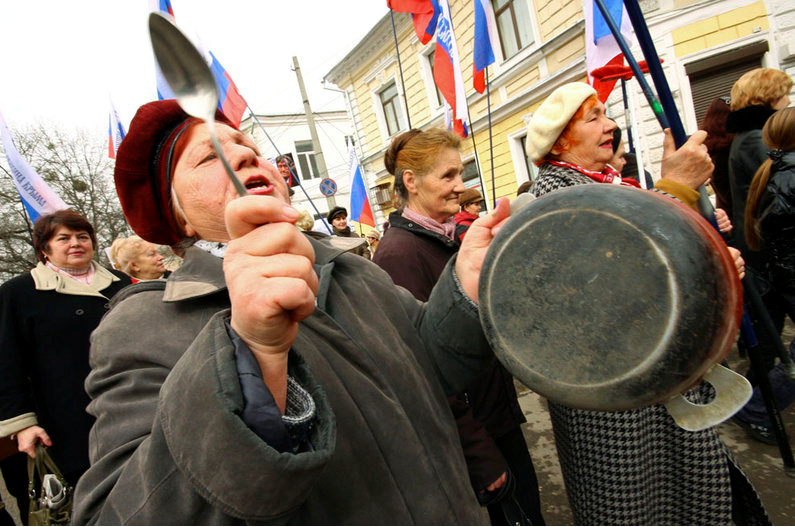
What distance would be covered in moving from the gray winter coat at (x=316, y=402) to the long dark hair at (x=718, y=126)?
138 inches

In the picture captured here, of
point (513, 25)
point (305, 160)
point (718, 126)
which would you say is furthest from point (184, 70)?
point (305, 160)

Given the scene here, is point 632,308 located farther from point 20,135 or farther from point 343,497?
point 20,135

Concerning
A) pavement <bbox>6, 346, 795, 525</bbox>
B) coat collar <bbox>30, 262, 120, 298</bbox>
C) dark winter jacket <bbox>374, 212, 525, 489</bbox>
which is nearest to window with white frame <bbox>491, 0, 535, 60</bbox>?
pavement <bbox>6, 346, 795, 525</bbox>

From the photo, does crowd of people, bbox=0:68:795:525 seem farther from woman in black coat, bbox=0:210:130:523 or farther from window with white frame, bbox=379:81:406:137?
window with white frame, bbox=379:81:406:137

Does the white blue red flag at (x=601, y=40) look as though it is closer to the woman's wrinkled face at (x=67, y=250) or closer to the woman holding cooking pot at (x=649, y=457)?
the woman holding cooking pot at (x=649, y=457)

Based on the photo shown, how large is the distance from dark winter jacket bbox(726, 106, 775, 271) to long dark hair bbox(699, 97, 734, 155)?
428 millimetres

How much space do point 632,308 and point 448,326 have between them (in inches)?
19.2

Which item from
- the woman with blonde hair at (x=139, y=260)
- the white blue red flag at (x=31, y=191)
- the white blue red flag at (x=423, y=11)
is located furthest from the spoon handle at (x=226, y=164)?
the white blue red flag at (x=423, y=11)

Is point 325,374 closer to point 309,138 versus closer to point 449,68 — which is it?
point 449,68

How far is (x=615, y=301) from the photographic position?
2.11 feet

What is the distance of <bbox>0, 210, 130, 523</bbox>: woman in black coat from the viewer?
2.32 m

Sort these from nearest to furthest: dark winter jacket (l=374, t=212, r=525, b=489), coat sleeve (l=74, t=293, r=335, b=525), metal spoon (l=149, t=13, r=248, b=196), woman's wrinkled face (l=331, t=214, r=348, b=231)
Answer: coat sleeve (l=74, t=293, r=335, b=525) < metal spoon (l=149, t=13, r=248, b=196) < dark winter jacket (l=374, t=212, r=525, b=489) < woman's wrinkled face (l=331, t=214, r=348, b=231)

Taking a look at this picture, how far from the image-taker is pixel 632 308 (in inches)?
24.9

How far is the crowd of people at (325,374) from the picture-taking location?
586mm
